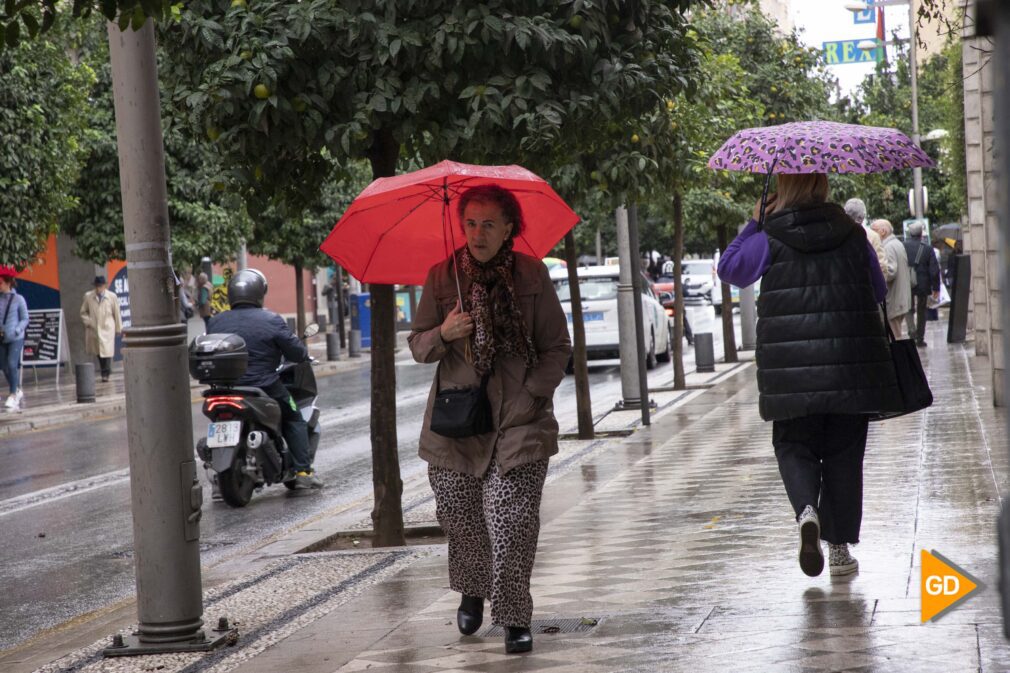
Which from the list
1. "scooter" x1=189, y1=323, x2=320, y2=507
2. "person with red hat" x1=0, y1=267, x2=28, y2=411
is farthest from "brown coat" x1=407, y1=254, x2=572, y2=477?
"person with red hat" x1=0, y1=267, x2=28, y2=411

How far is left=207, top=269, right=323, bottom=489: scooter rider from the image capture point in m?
Answer: 11.3

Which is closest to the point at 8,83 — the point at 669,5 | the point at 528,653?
the point at 669,5

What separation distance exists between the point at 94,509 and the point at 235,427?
160cm

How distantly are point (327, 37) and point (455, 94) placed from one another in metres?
0.74

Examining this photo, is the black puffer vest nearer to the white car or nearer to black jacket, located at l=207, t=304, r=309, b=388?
black jacket, located at l=207, t=304, r=309, b=388

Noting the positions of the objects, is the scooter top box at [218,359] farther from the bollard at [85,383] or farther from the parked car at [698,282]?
the parked car at [698,282]

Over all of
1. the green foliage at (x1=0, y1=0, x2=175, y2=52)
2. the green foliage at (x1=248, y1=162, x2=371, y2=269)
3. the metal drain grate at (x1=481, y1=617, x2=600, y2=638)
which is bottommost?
the metal drain grate at (x1=481, y1=617, x2=600, y2=638)

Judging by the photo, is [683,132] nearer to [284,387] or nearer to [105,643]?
[284,387]

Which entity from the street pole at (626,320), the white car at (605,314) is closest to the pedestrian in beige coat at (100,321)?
the white car at (605,314)

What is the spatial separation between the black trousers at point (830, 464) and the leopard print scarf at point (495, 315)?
1408 millimetres

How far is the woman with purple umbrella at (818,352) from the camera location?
20.1ft

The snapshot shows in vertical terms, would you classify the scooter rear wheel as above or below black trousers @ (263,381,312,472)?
below

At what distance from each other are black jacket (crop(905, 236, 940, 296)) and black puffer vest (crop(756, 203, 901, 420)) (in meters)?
16.3

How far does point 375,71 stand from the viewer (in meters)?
7.62
